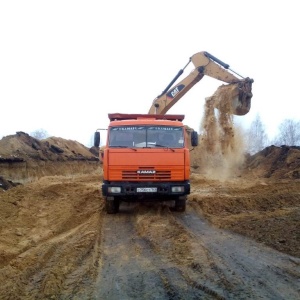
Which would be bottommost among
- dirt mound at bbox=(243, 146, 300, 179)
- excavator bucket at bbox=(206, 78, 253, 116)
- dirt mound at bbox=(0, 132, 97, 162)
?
dirt mound at bbox=(243, 146, 300, 179)

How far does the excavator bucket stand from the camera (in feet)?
49.9

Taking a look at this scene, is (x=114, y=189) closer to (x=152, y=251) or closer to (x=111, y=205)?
(x=111, y=205)

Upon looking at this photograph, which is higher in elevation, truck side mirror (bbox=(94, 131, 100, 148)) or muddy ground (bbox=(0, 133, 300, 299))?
truck side mirror (bbox=(94, 131, 100, 148))

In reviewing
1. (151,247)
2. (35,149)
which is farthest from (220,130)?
(35,149)

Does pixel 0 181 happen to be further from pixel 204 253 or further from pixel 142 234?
pixel 204 253

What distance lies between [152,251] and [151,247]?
0.28m

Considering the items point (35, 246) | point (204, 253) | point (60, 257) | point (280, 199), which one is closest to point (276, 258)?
point (204, 253)

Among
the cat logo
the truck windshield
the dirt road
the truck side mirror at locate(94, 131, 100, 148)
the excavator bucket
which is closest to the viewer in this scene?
the dirt road

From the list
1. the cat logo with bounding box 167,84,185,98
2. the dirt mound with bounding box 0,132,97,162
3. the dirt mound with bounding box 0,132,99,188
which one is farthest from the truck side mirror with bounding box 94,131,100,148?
the dirt mound with bounding box 0,132,97,162

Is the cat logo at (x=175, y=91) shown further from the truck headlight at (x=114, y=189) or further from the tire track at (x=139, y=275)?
the tire track at (x=139, y=275)

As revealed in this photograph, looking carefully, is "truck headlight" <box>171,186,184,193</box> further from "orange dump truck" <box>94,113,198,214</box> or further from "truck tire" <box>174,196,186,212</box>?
"truck tire" <box>174,196,186,212</box>

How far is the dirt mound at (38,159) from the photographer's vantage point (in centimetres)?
2111

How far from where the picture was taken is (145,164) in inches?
380

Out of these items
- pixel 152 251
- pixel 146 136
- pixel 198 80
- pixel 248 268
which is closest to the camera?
pixel 248 268
